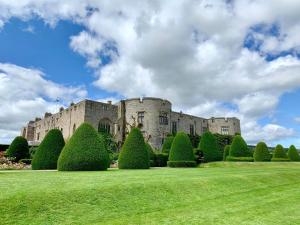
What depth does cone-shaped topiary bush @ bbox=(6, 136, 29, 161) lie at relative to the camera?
969 inches

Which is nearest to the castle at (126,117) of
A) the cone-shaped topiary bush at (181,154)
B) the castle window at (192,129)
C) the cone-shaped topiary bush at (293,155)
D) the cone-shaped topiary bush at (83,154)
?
the castle window at (192,129)

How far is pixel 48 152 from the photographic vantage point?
17.6 meters

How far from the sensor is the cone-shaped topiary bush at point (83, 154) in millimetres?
13945

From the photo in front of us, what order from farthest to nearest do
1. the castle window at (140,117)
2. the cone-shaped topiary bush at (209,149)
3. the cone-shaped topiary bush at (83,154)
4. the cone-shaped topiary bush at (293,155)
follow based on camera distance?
the castle window at (140,117), the cone-shaped topiary bush at (293,155), the cone-shaped topiary bush at (209,149), the cone-shaped topiary bush at (83,154)

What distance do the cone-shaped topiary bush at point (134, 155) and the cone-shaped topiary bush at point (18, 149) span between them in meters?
11.6

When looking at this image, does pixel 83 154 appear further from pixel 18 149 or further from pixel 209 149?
pixel 209 149

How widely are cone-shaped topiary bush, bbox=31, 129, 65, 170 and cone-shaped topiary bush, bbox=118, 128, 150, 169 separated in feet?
12.9

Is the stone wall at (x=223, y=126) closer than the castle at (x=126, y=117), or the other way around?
the castle at (x=126, y=117)

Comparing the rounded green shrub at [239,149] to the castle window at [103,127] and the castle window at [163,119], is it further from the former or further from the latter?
the castle window at [103,127]

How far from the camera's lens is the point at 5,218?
506cm

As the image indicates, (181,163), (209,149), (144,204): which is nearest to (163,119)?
(209,149)

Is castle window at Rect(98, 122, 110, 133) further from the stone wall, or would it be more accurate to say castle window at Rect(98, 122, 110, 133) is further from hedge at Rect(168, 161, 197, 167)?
the stone wall

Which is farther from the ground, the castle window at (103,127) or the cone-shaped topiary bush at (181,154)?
the castle window at (103,127)

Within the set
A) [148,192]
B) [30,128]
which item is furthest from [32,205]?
[30,128]
